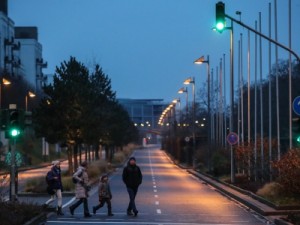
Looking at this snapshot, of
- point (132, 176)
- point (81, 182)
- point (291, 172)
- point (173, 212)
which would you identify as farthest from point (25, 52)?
point (81, 182)

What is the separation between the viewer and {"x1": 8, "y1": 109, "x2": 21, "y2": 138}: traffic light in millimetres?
22969

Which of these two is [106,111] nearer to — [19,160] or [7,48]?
[19,160]

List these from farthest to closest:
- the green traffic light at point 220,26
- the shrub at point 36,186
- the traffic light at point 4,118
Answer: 1. the shrub at point 36,186
2. the traffic light at point 4,118
3. the green traffic light at point 220,26

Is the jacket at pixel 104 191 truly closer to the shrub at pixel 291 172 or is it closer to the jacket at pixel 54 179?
the jacket at pixel 54 179

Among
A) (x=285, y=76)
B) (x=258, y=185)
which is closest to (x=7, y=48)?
(x=285, y=76)

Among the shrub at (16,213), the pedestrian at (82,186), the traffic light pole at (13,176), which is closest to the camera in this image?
the shrub at (16,213)

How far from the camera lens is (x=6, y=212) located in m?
18.2

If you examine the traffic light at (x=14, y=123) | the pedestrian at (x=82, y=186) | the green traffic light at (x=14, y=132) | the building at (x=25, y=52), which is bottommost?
the pedestrian at (x=82, y=186)

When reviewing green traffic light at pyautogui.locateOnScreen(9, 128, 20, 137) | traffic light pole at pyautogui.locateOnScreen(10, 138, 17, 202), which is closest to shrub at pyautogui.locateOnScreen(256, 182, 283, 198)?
traffic light pole at pyautogui.locateOnScreen(10, 138, 17, 202)

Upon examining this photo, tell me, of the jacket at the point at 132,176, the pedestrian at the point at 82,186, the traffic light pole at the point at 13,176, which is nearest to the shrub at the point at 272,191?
the jacket at the point at 132,176

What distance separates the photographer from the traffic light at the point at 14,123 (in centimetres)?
2297

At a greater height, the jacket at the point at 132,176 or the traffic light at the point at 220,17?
the traffic light at the point at 220,17

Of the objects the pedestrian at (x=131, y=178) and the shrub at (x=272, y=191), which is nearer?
the pedestrian at (x=131, y=178)

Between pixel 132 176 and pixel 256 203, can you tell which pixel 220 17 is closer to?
pixel 132 176
